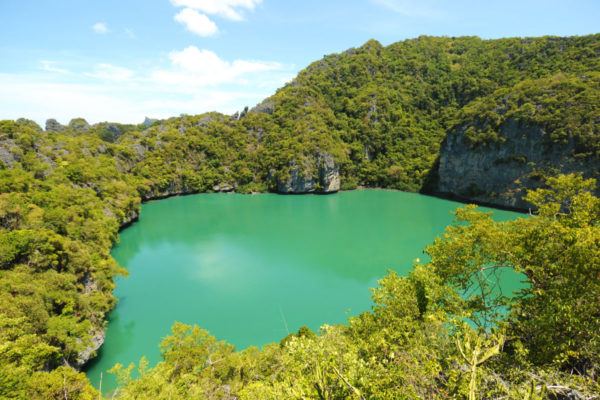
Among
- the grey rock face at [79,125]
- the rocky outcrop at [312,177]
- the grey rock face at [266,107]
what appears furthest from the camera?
the grey rock face at [79,125]

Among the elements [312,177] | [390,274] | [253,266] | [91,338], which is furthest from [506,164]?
[91,338]

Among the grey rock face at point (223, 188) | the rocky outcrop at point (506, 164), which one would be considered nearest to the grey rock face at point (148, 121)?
the grey rock face at point (223, 188)

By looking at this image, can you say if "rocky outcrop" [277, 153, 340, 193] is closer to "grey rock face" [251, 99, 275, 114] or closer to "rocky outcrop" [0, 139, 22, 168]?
"grey rock face" [251, 99, 275, 114]

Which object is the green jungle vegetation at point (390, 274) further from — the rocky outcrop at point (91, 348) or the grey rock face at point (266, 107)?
the grey rock face at point (266, 107)

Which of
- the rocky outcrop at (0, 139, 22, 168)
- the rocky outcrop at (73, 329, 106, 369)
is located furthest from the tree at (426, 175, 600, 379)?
the rocky outcrop at (0, 139, 22, 168)

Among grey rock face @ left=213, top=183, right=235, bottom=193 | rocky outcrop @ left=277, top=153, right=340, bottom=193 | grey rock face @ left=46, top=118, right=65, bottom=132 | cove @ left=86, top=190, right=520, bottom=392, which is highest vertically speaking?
grey rock face @ left=46, top=118, right=65, bottom=132

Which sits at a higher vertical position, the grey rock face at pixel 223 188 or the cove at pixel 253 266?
the grey rock face at pixel 223 188
